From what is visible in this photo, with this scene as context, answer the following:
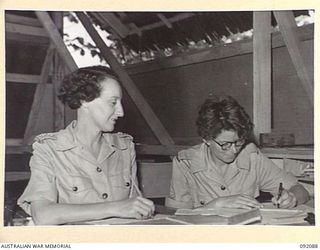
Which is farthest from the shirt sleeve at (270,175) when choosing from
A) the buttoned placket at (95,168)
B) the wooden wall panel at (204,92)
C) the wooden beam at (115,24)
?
the wooden beam at (115,24)

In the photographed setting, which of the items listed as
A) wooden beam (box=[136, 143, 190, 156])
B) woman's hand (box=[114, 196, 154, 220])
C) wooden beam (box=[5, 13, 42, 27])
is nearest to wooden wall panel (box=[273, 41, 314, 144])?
wooden beam (box=[136, 143, 190, 156])

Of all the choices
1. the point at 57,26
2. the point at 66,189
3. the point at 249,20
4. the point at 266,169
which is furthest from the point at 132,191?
the point at 249,20

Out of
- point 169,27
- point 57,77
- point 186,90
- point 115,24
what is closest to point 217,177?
point 186,90

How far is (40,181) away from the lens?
85cm

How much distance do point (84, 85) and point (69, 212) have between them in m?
0.25

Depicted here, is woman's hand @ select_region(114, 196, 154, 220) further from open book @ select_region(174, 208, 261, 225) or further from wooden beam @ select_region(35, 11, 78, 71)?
wooden beam @ select_region(35, 11, 78, 71)

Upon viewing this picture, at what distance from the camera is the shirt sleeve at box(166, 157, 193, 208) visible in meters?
1.06

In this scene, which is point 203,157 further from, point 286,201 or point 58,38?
point 58,38

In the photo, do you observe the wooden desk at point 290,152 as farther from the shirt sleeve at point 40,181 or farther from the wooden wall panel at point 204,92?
the shirt sleeve at point 40,181

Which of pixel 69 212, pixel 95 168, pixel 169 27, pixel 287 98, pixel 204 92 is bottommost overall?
pixel 69 212

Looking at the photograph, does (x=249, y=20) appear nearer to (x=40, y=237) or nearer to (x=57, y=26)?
(x=57, y=26)

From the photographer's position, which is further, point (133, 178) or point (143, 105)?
point (143, 105)

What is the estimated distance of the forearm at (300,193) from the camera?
35.8 inches

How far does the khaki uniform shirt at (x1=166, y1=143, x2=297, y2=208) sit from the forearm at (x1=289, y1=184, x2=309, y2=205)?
0.03m
